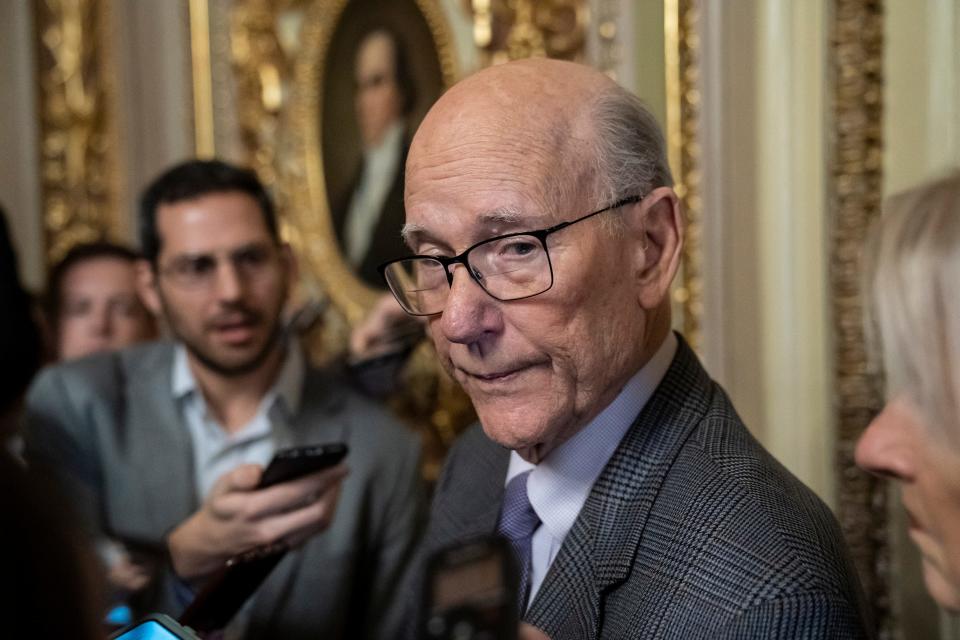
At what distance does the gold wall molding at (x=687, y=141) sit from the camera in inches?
88.1

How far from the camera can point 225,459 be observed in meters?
2.53

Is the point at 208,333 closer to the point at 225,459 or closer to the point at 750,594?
the point at 225,459

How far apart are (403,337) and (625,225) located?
1621 millimetres

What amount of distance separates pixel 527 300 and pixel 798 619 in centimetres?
52

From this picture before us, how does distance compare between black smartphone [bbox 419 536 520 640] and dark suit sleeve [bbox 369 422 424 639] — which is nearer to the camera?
black smartphone [bbox 419 536 520 640]

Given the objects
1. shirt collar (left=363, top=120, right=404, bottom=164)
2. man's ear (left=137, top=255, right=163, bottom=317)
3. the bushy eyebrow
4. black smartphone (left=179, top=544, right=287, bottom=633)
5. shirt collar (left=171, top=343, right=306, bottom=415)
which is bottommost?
black smartphone (left=179, top=544, right=287, bottom=633)

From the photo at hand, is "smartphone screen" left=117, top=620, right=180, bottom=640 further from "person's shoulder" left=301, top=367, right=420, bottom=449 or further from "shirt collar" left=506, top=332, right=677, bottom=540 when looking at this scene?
"person's shoulder" left=301, top=367, right=420, bottom=449

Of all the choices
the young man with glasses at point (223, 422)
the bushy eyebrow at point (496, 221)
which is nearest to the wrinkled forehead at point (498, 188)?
the bushy eyebrow at point (496, 221)

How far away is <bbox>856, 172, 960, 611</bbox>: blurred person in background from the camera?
0.98 m

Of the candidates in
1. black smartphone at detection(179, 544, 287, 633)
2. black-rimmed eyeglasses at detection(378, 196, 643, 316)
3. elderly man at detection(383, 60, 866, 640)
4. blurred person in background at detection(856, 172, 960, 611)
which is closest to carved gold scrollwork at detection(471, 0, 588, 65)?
elderly man at detection(383, 60, 866, 640)

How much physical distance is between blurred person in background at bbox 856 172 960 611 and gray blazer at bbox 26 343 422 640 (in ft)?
4.79

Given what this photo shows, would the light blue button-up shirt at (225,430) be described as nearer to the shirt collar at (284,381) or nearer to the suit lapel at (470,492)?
the shirt collar at (284,381)

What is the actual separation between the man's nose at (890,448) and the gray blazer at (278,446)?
4.73ft

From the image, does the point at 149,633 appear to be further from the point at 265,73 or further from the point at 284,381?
the point at 265,73
